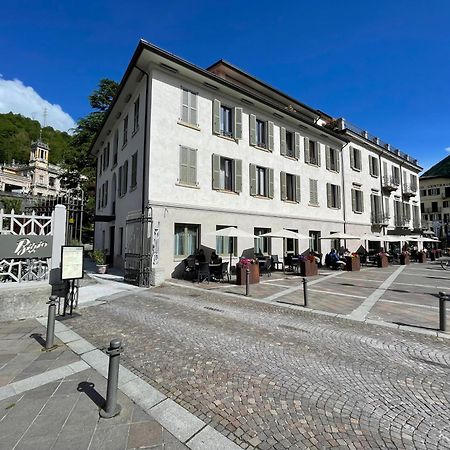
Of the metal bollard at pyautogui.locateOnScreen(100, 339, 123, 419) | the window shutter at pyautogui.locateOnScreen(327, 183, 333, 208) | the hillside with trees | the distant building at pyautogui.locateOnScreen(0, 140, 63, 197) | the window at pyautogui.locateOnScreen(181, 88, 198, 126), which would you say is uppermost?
the hillside with trees

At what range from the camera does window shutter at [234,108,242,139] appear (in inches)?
631

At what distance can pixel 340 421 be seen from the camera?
113 inches

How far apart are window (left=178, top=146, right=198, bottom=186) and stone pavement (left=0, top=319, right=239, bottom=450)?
10163 mm

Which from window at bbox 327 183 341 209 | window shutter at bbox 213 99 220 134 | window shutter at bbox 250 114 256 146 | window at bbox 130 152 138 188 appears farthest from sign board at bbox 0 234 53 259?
window at bbox 327 183 341 209

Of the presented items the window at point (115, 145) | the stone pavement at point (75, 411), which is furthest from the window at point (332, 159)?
the stone pavement at point (75, 411)

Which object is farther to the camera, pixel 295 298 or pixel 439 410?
pixel 295 298

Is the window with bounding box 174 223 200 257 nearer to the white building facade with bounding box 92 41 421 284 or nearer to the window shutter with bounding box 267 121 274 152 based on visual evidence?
the white building facade with bounding box 92 41 421 284

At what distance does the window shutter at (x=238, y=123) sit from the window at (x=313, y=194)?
7.16 metres

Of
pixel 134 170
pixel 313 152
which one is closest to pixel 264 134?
pixel 313 152

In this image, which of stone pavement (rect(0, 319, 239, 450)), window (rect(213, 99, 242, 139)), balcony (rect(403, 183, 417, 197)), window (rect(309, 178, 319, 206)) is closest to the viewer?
stone pavement (rect(0, 319, 239, 450))

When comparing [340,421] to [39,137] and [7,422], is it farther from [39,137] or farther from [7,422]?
[39,137]

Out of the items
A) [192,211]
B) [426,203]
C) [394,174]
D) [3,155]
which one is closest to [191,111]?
[192,211]

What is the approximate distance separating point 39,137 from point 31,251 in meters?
86.5

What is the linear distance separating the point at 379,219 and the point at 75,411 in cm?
2882
